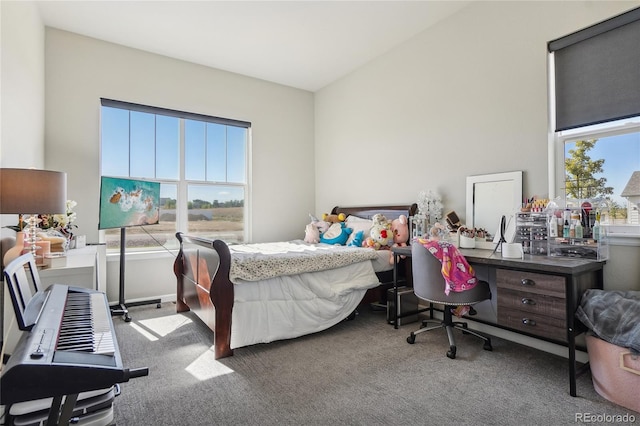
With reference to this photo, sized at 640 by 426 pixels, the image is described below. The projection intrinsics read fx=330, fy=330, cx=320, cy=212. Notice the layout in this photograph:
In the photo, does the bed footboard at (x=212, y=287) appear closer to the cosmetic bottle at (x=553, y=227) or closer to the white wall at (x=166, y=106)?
the white wall at (x=166, y=106)

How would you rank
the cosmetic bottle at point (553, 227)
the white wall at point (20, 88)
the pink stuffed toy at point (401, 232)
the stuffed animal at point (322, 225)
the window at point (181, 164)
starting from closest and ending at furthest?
the white wall at point (20, 88) < the cosmetic bottle at point (553, 227) < the pink stuffed toy at point (401, 232) < the window at point (181, 164) < the stuffed animal at point (322, 225)

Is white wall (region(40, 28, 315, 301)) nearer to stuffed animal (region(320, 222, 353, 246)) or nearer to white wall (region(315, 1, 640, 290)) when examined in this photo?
white wall (region(315, 1, 640, 290))

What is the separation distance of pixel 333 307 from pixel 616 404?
1.93 meters

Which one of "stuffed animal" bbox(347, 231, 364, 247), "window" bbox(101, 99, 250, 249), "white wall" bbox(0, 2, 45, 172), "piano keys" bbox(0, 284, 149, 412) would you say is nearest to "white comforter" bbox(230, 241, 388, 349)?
"stuffed animal" bbox(347, 231, 364, 247)

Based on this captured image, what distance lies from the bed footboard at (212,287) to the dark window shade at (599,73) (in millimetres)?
2837

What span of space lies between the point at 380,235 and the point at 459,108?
1.49 metres

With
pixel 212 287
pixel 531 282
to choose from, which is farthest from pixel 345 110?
pixel 531 282

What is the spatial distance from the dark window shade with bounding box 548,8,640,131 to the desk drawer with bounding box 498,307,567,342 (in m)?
1.50

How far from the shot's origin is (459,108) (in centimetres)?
325

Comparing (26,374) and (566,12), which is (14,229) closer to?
(26,374)

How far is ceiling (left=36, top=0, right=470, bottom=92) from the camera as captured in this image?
10.3ft

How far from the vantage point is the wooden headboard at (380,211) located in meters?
3.61

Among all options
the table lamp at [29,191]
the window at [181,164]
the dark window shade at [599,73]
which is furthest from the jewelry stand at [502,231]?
the window at [181,164]

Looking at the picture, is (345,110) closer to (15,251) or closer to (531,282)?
(531,282)
